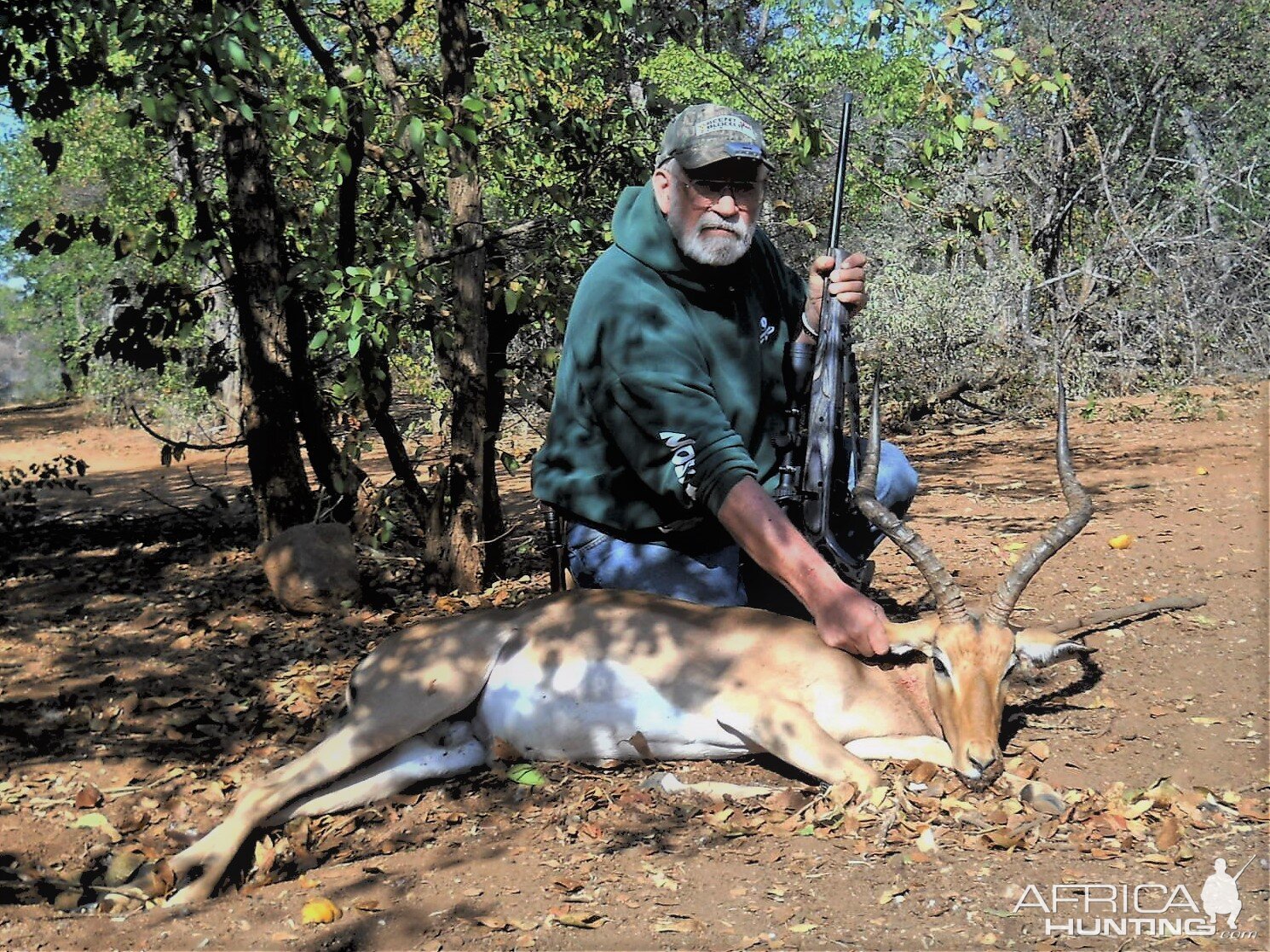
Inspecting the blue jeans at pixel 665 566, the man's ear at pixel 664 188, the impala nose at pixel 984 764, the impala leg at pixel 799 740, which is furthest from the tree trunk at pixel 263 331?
the impala nose at pixel 984 764

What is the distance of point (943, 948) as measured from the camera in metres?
3.04

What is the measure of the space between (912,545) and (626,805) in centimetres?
130

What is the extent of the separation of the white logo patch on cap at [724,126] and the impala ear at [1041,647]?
2.10m

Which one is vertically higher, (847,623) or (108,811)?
(847,623)

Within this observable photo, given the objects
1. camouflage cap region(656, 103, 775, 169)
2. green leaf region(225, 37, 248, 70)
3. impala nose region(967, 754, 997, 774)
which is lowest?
impala nose region(967, 754, 997, 774)

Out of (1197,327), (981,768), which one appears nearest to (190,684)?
(981,768)

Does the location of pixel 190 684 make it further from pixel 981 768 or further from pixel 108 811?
pixel 981 768

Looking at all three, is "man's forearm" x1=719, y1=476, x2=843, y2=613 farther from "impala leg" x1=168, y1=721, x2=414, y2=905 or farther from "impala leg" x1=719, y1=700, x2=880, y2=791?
"impala leg" x1=168, y1=721, x2=414, y2=905

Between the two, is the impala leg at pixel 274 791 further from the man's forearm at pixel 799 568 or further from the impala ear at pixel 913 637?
the impala ear at pixel 913 637

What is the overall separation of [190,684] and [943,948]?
12.2 ft

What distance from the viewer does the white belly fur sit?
455 centimetres

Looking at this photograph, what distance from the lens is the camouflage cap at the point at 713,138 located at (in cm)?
481

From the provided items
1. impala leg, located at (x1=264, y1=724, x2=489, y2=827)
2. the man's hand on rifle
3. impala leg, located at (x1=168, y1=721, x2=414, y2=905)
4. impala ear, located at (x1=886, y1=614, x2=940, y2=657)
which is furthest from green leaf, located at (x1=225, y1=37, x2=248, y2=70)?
impala ear, located at (x1=886, y1=614, x2=940, y2=657)

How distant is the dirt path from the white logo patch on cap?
2338mm
